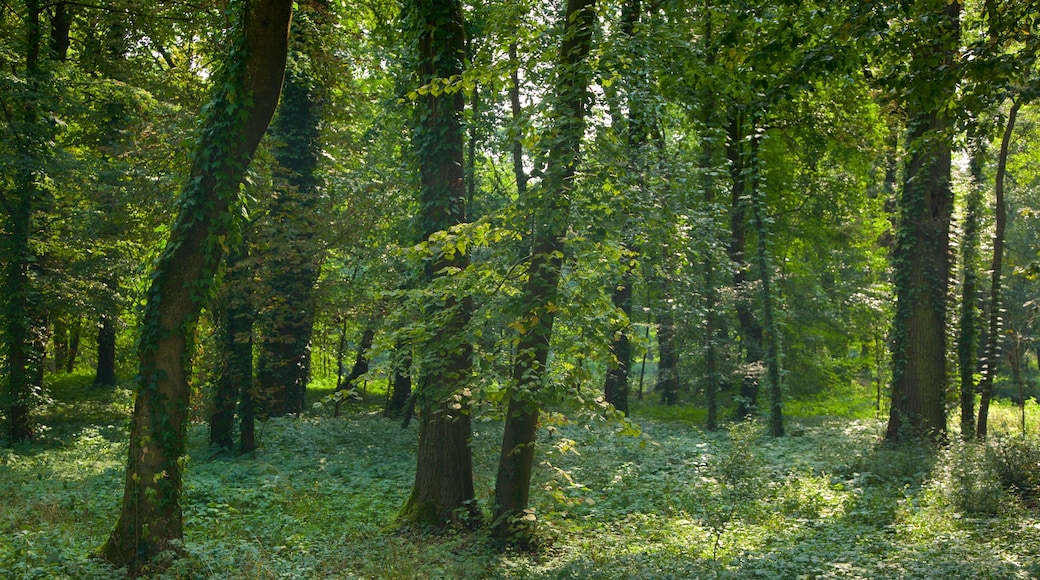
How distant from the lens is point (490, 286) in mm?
8969

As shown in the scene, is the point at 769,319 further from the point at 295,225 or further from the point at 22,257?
the point at 22,257

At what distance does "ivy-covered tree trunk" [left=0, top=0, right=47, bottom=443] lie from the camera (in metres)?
15.9

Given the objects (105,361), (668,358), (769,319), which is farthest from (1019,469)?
(105,361)

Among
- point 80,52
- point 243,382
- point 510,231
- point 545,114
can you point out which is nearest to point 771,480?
point 510,231

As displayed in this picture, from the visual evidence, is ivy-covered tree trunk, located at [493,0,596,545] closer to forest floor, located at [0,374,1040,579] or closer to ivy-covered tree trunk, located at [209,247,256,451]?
forest floor, located at [0,374,1040,579]

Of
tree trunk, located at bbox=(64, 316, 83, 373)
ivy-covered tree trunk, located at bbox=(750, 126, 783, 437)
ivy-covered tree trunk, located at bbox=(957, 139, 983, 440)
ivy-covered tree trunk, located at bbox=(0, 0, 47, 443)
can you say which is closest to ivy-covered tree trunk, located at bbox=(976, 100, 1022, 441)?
ivy-covered tree trunk, located at bbox=(957, 139, 983, 440)

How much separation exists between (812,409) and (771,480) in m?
15.5

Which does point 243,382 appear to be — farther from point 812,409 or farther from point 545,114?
point 812,409

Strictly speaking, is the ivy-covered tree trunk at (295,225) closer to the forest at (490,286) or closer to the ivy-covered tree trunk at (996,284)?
the forest at (490,286)

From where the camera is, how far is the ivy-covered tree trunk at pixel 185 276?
25.7 feet

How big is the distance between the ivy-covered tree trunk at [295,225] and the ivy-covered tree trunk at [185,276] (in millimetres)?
5062

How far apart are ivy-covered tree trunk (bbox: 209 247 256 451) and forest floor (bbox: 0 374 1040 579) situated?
64 centimetres

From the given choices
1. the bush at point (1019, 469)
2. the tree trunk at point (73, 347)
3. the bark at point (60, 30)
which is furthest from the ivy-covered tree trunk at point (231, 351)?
the tree trunk at point (73, 347)

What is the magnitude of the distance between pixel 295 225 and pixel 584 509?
7.90 metres
